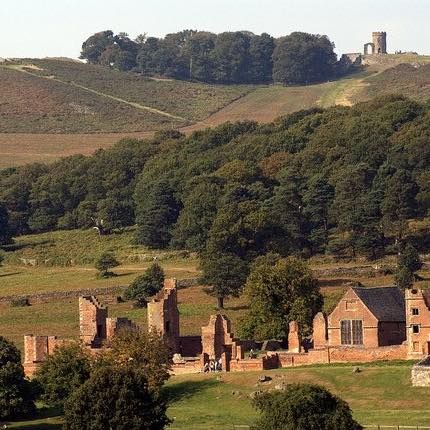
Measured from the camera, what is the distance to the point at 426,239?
441 ft

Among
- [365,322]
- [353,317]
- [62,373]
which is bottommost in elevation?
[62,373]

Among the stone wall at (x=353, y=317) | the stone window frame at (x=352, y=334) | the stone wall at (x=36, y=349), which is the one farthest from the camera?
the stone wall at (x=36, y=349)

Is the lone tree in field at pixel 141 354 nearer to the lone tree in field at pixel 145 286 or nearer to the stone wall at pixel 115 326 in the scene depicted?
the stone wall at pixel 115 326

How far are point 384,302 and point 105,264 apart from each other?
42941 millimetres

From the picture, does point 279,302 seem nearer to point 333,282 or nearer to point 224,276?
point 224,276

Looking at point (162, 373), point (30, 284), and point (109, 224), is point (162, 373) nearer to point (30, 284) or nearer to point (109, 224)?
point (30, 284)

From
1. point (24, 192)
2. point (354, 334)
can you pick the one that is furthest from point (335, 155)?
point (354, 334)

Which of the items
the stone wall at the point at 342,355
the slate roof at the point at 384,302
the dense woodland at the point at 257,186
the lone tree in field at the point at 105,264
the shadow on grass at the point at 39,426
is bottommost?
the shadow on grass at the point at 39,426

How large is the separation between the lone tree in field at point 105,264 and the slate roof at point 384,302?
40672mm

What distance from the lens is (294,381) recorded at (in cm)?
8281

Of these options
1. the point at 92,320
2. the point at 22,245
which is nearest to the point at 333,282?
the point at 92,320

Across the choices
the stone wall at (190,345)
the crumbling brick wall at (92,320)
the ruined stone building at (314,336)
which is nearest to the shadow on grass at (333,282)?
the stone wall at (190,345)

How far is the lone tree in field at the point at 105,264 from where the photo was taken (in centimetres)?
13312

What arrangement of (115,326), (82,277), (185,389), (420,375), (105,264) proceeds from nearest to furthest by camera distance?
(420,375)
(185,389)
(115,326)
(105,264)
(82,277)
